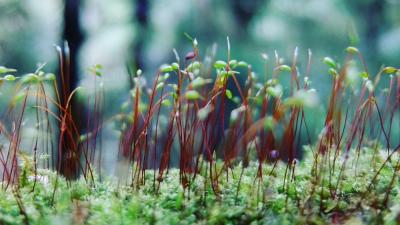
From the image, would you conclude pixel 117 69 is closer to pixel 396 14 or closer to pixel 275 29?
pixel 275 29

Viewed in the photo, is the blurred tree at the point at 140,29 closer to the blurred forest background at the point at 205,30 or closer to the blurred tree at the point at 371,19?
the blurred forest background at the point at 205,30

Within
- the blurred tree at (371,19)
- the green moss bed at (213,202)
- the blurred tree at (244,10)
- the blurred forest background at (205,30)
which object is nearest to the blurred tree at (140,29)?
the blurred forest background at (205,30)

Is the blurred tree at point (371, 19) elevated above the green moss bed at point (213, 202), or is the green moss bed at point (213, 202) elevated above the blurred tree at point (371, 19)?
the blurred tree at point (371, 19)

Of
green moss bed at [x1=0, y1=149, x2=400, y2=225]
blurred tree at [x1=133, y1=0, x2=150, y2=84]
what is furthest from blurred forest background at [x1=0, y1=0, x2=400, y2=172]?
green moss bed at [x1=0, y1=149, x2=400, y2=225]

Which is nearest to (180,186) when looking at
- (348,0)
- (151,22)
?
(151,22)

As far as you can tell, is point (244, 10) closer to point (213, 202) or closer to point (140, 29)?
point (140, 29)

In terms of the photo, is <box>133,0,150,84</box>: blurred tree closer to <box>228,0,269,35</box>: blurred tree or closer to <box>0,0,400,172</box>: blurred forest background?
<box>0,0,400,172</box>: blurred forest background
